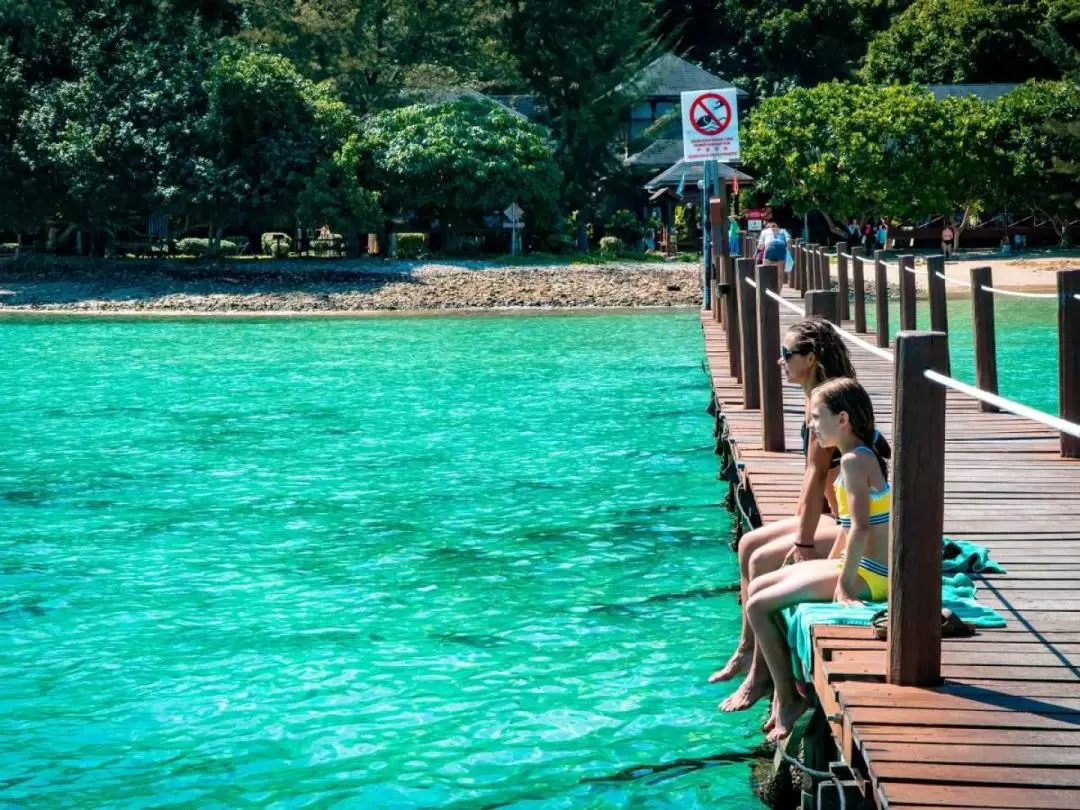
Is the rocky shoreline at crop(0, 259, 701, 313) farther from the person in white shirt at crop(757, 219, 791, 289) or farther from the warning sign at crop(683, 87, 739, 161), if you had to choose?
→ the warning sign at crop(683, 87, 739, 161)

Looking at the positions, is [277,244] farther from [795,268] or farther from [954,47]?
[954,47]

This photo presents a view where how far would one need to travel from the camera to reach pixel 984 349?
13.7 meters

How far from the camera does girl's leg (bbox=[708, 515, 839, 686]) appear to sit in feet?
24.6

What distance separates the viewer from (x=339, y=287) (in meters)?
48.7

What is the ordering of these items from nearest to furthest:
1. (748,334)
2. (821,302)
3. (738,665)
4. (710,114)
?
(738,665) < (821,302) < (748,334) < (710,114)

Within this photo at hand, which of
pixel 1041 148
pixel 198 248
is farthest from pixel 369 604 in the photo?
pixel 1041 148

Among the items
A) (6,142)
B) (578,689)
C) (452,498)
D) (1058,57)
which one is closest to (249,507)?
(452,498)

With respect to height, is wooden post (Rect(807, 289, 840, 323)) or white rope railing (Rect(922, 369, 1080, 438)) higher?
wooden post (Rect(807, 289, 840, 323))

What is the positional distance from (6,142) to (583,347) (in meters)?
26.8

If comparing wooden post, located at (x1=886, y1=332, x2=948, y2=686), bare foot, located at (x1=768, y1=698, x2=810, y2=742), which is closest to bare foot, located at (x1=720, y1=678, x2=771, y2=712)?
bare foot, located at (x1=768, y1=698, x2=810, y2=742)

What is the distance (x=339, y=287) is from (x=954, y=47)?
38369 mm

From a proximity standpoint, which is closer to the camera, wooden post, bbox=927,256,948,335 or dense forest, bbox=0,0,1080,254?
wooden post, bbox=927,256,948,335

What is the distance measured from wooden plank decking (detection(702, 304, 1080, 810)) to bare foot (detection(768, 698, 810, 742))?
630 mm

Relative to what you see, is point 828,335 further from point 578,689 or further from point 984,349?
point 984,349
